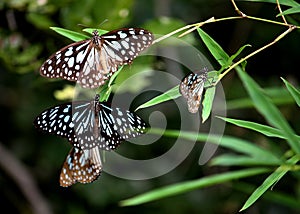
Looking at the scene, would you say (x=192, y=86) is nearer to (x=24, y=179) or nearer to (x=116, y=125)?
(x=116, y=125)

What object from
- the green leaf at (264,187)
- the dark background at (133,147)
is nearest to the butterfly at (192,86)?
the green leaf at (264,187)

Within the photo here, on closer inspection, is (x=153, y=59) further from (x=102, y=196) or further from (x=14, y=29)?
(x=102, y=196)

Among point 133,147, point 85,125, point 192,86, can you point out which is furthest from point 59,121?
point 133,147

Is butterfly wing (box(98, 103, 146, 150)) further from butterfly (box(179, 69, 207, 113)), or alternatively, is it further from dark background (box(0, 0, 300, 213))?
dark background (box(0, 0, 300, 213))

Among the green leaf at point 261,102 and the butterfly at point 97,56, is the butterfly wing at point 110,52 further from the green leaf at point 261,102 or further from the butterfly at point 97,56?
the green leaf at point 261,102

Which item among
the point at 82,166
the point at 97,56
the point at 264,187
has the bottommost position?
the point at 264,187

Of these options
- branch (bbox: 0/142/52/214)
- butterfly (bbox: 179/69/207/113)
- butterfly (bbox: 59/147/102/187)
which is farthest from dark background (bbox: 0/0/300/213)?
butterfly (bbox: 179/69/207/113)
